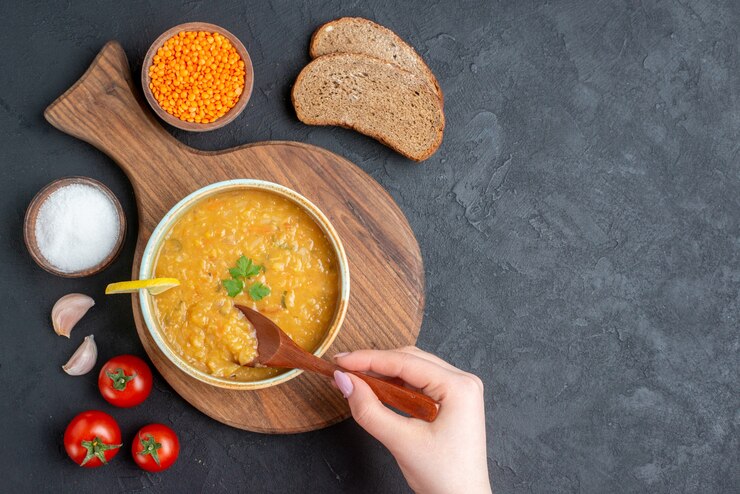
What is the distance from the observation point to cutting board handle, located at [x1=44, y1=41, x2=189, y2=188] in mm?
2754

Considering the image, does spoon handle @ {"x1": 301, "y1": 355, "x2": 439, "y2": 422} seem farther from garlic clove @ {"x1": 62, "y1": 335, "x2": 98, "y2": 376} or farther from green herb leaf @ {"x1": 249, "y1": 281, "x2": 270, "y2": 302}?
garlic clove @ {"x1": 62, "y1": 335, "x2": 98, "y2": 376}

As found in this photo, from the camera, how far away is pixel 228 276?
8.19ft

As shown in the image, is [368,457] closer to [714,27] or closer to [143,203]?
[143,203]

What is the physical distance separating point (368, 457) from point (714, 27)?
256 cm

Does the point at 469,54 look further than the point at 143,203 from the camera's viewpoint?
Yes

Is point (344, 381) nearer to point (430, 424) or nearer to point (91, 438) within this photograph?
point (430, 424)

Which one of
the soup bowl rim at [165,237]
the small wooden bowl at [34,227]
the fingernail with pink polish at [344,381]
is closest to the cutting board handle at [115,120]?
the small wooden bowl at [34,227]

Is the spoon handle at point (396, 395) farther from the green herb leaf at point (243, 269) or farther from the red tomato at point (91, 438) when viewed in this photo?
the red tomato at point (91, 438)

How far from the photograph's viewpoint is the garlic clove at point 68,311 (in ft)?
9.37

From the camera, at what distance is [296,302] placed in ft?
8.36

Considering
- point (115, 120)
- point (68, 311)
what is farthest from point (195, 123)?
point (68, 311)

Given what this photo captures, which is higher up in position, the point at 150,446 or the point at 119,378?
the point at 119,378

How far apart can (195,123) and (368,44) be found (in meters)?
0.86

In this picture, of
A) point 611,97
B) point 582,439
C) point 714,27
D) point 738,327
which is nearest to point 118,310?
point 582,439
